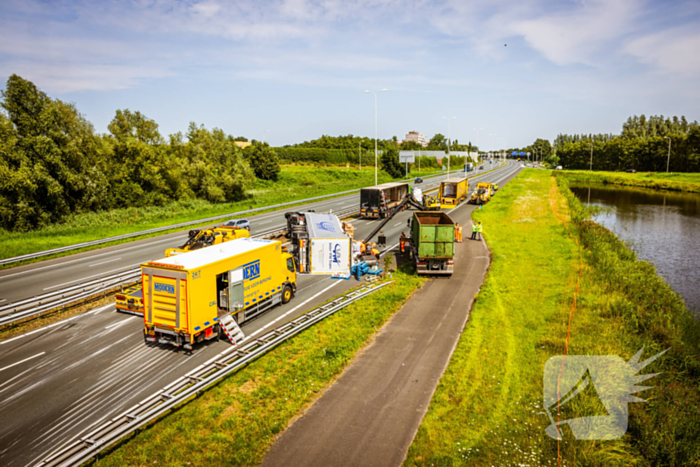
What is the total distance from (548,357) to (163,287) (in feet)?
41.3

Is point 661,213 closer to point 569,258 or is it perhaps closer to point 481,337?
point 569,258

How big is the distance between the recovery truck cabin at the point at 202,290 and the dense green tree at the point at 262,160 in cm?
6555

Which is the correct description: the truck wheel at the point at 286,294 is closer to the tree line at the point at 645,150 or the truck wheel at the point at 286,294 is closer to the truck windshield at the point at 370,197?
the truck windshield at the point at 370,197

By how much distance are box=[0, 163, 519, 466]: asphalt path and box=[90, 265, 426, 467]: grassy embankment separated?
1704mm

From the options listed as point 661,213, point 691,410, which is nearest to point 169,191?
point 691,410

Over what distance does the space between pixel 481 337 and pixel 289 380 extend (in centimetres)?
702

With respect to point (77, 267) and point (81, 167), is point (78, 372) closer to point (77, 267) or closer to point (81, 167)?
point (77, 267)

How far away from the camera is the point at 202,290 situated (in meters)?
12.3

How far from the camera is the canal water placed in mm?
24723

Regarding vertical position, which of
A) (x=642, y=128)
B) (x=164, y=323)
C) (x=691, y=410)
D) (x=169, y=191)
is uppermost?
(x=642, y=128)

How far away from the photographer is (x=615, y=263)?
2289 centimetres

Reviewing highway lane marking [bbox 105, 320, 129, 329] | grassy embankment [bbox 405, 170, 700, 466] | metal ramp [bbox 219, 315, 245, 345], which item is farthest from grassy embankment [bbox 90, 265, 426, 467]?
highway lane marking [bbox 105, 320, 129, 329]

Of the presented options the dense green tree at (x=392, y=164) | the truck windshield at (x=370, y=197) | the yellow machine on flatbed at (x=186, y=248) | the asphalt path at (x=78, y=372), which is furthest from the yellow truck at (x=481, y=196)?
the dense green tree at (x=392, y=164)

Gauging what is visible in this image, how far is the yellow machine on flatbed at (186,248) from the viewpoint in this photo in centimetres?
1599
